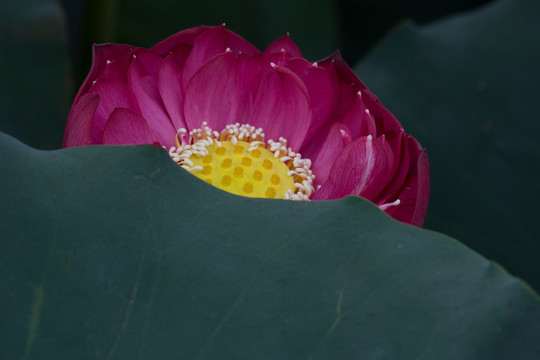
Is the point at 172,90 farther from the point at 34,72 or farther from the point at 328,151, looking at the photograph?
the point at 34,72

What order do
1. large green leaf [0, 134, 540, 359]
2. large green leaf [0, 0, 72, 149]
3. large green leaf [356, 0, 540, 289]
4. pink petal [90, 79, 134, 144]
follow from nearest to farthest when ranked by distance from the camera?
large green leaf [0, 134, 540, 359], pink petal [90, 79, 134, 144], large green leaf [356, 0, 540, 289], large green leaf [0, 0, 72, 149]

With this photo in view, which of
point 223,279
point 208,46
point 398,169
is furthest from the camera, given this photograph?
point 208,46

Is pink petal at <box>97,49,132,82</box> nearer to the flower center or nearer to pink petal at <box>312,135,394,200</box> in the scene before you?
the flower center

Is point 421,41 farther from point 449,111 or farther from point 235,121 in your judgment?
point 235,121

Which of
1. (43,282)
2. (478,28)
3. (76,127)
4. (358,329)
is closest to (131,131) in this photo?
(76,127)

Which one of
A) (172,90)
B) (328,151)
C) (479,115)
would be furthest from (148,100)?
(479,115)

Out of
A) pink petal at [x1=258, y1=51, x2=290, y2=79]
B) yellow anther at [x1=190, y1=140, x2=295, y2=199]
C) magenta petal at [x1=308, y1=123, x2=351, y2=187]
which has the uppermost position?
pink petal at [x1=258, y1=51, x2=290, y2=79]

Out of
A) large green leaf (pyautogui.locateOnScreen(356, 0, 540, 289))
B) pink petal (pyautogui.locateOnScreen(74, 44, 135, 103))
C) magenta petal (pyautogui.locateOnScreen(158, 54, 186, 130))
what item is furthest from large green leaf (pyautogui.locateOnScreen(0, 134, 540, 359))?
large green leaf (pyautogui.locateOnScreen(356, 0, 540, 289))

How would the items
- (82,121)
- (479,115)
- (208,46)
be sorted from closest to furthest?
(82,121), (208,46), (479,115)

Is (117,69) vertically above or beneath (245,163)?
above
